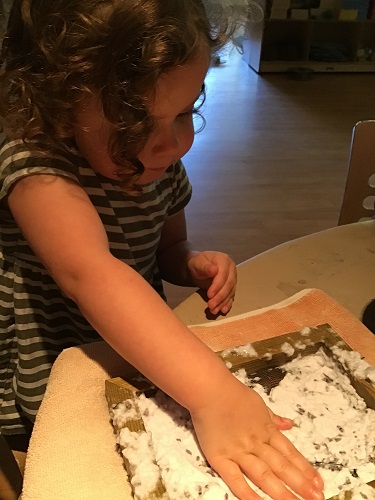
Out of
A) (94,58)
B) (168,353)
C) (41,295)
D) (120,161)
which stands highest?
(94,58)

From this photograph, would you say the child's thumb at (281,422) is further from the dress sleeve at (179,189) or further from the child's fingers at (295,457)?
the dress sleeve at (179,189)

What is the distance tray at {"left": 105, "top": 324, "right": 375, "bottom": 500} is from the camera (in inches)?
22.2

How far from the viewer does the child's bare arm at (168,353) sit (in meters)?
0.49

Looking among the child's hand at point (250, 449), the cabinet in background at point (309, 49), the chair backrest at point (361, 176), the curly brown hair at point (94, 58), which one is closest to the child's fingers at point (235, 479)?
the child's hand at point (250, 449)

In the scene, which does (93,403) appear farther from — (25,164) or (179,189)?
(179,189)

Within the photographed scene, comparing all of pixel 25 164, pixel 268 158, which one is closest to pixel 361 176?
pixel 25 164

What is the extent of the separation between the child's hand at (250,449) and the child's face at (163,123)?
281 millimetres

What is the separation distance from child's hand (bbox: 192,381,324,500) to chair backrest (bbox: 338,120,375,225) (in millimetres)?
625

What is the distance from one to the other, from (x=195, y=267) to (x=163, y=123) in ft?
0.95

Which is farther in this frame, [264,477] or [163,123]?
[163,123]

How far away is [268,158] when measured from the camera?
106 inches

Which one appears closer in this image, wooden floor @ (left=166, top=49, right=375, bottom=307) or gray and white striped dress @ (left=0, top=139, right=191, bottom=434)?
gray and white striped dress @ (left=0, top=139, right=191, bottom=434)

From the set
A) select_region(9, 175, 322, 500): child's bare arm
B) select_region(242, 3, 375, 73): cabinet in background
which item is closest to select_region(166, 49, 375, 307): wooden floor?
select_region(242, 3, 375, 73): cabinet in background

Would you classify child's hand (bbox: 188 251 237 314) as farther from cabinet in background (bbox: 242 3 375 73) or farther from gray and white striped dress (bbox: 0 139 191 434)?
cabinet in background (bbox: 242 3 375 73)
